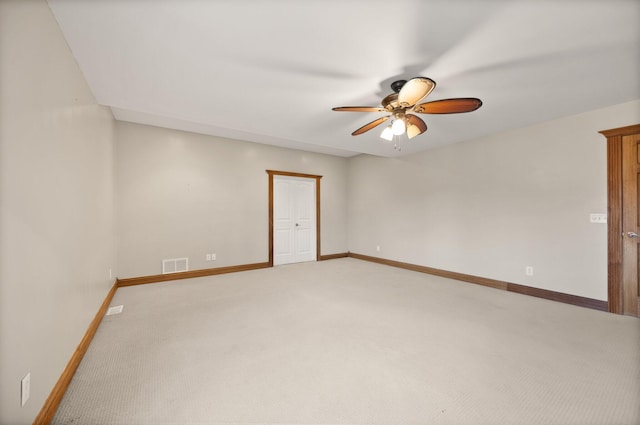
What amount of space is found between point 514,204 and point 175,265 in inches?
218

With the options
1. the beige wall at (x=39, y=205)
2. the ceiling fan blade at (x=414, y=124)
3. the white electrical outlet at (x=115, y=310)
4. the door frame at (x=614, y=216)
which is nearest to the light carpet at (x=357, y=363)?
the white electrical outlet at (x=115, y=310)

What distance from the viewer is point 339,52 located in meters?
2.06

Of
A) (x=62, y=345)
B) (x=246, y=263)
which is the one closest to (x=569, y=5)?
(x=62, y=345)

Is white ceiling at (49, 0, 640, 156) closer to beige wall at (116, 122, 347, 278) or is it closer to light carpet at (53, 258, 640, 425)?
beige wall at (116, 122, 347, 278)

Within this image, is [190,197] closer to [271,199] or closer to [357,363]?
[271,199]

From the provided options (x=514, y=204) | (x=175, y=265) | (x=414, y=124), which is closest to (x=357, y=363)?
(x=414, y=124)

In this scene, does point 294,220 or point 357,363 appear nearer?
point 357,363

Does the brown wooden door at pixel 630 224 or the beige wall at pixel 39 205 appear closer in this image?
the beige wall at pixel 39 205

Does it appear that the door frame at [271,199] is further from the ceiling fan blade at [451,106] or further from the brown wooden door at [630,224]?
the brown wooden door at [630,224]

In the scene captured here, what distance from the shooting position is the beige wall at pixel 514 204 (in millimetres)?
3256

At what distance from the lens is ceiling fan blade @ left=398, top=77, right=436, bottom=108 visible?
1946 millimetres

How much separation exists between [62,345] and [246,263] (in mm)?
3577

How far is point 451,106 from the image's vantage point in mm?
2250

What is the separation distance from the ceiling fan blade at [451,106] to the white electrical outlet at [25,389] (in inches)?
120
